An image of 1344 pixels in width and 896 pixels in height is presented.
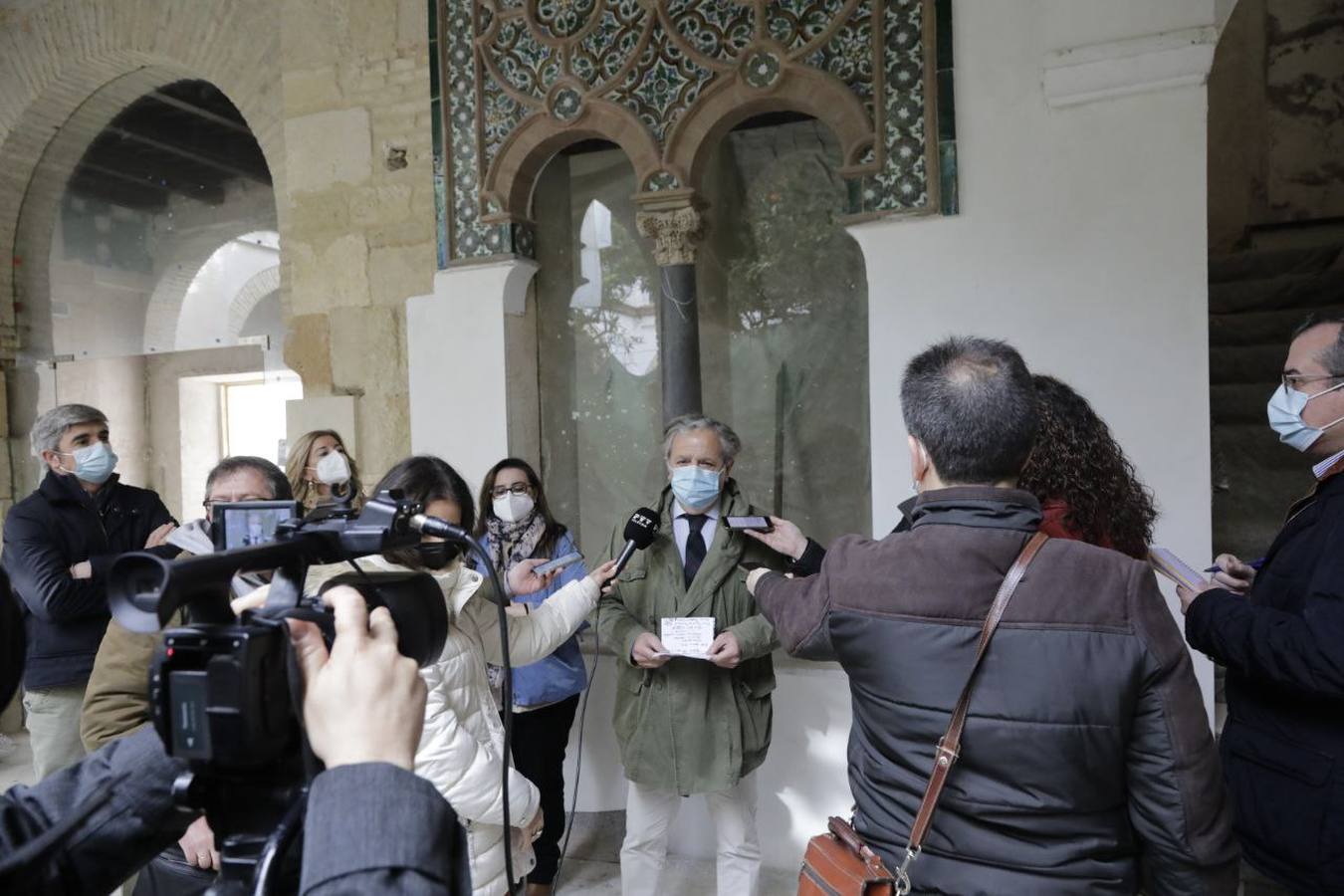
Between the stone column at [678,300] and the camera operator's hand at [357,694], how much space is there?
300 cm

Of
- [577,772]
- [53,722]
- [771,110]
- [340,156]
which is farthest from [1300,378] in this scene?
[340,156]

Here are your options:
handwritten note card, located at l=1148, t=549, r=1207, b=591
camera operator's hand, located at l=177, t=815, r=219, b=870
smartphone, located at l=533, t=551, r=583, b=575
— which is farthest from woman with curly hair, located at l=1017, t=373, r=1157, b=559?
camera operator's hand, located at l=177, t=815, r=219, b=870

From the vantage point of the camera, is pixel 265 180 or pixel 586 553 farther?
pixel 265 180

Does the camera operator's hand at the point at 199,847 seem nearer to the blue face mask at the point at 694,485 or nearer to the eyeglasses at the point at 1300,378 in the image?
the blue face mask at the point at 694,485

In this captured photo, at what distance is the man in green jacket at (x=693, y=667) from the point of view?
255 centimetres

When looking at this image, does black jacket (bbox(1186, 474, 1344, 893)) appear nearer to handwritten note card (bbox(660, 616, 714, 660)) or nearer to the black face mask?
handwritten note card (bbox(660, 616, 714, 660))

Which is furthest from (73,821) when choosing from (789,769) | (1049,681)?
(789,769)

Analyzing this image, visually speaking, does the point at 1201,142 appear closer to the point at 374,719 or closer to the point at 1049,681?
the point at 1049,681

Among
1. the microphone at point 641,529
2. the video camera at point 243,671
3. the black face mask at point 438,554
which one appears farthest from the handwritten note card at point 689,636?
the video camera at point 243,671

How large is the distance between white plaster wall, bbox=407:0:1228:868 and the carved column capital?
764 millimetres

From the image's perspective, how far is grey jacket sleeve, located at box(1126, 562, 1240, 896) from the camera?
122 centimetres

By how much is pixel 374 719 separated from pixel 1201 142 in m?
3.16

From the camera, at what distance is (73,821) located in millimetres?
875

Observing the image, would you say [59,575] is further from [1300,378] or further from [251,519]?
[1300,378]
